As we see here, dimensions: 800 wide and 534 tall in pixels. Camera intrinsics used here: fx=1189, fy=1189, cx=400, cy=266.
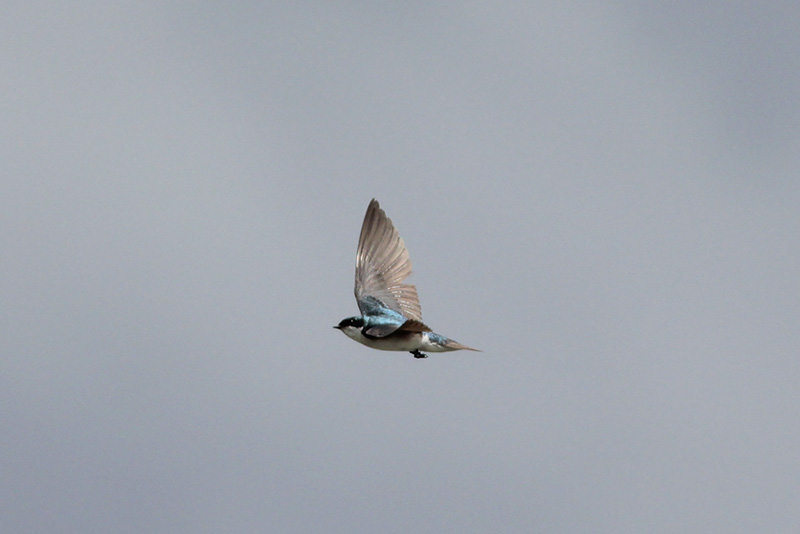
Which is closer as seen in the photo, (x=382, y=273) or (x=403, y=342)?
(x=403, y=342)

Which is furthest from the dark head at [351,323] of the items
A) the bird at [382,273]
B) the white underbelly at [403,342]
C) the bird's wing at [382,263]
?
the bird's wing at [382,263]

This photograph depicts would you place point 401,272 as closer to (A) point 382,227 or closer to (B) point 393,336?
(A) point 382,227

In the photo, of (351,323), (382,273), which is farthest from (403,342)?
(382,273)

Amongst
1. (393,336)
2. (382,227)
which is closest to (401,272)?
(382,227)

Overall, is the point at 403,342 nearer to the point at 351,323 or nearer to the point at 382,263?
the point at 351,323

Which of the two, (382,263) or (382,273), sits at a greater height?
(382,263)

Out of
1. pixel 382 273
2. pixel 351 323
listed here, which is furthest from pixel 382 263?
pixel 351 323

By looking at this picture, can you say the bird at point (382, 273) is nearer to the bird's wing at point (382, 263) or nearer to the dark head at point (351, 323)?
the bird's wing at point (382, 263)

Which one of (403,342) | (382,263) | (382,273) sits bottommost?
(403,342)
